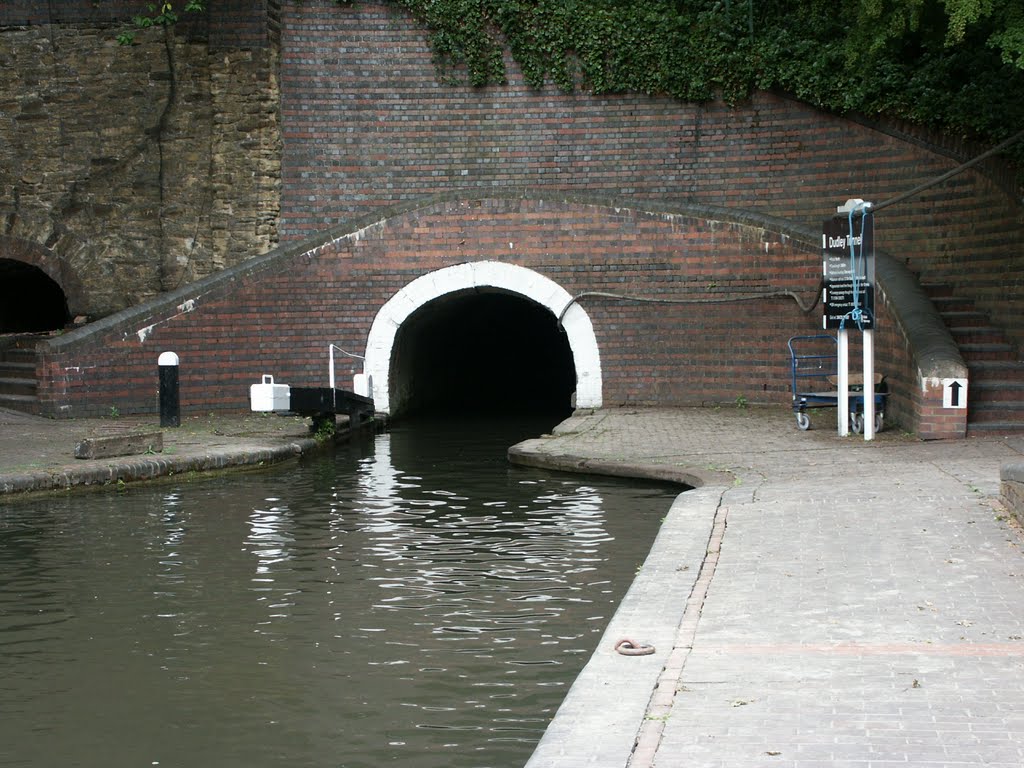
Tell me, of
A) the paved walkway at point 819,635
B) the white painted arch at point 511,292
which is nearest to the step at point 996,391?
the paved walkway at point 819,635

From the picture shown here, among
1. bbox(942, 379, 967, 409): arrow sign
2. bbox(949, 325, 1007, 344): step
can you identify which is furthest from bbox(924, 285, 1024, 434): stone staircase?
bbox(942, 379, 967, 409): arrow sign

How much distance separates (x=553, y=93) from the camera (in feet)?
56.5

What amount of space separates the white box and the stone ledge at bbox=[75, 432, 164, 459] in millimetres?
1736

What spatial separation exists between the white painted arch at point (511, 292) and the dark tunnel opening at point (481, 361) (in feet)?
1.58

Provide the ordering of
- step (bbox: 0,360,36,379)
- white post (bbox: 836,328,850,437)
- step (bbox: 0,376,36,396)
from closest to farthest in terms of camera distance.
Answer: white post (bbox: 836,328,850,437) → step (bbox: 0,376,36,396) → step (bbox: 0,360,36,379)

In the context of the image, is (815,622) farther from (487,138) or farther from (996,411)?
(487,138)

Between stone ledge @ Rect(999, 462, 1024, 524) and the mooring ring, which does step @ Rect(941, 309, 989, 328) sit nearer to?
stone ledge @ Rect(999, 462, 1024, 524)

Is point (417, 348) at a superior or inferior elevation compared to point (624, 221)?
inferior

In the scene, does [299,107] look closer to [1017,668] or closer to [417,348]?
[417,348]

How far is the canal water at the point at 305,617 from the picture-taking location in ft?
14.9

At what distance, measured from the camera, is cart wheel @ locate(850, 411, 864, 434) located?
38.5 ft

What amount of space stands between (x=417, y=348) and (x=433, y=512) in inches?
350

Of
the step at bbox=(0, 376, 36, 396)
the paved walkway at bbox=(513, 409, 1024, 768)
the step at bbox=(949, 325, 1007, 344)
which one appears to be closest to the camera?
the paved walkway at bbox=(513, 409, 1024, 768)

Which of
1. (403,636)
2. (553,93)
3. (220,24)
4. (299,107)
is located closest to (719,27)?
(553,93)
